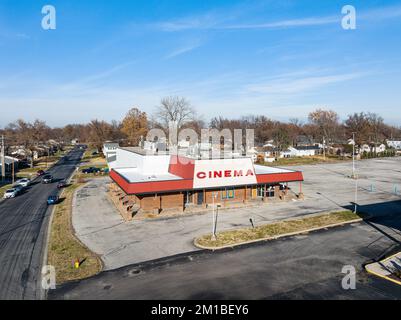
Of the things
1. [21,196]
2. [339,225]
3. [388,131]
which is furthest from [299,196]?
[388,131]

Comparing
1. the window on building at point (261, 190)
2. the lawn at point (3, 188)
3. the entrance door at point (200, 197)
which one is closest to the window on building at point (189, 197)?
the entrance door at point (200, 197)

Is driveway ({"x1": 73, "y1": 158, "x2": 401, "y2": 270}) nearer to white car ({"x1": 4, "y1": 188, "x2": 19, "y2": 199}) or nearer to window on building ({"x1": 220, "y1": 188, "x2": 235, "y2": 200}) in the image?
window on building ({"x1": 220, "y1": 188, "x2": 235, "y2": 200})

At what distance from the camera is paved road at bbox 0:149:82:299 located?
16.5 m

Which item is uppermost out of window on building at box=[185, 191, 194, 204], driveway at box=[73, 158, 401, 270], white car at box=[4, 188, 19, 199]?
window on building at box=[185, 191, 194, 204]

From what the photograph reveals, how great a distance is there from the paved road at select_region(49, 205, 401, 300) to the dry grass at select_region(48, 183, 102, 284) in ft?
3.66

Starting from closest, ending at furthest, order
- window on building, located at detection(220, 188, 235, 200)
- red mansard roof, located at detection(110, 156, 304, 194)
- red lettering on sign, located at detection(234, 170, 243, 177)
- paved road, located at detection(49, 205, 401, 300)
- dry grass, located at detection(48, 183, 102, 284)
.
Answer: paved road, located at detection(49, 205, 401, 300) → dry grass, located at detection(48, 183, 102, 284) → red mansard roof, located at detection(110, 156, 304, 194) → red lettering on sign, located at detection(234, 170, 243, 177) → window on building, located at detection(220, 188, 235, 200)

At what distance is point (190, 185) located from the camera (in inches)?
1283

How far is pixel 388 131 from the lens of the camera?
536 feet

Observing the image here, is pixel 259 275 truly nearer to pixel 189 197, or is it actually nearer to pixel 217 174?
pixel 217 174

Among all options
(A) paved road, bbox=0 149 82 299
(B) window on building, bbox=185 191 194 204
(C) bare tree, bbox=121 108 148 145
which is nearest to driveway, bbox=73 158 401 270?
(A) paved road, bbox=0 149 82 299

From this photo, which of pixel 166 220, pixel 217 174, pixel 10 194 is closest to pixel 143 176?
pixel 166 220

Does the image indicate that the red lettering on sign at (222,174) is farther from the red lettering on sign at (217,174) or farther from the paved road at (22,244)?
the paved road at (22,244)

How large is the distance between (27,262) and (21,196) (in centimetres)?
2621
